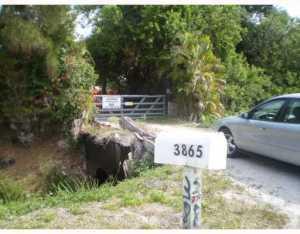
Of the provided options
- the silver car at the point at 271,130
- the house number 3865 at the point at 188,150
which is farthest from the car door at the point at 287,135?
the house number 3865 at the point at 188,150

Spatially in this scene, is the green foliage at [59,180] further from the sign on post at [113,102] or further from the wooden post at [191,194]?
the wooden post at [191,194]

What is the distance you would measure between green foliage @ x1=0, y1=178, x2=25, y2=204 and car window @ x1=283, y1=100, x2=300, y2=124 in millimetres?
4729

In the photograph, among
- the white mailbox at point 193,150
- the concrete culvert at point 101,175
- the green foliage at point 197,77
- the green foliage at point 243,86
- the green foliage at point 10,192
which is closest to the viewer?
the white mailbox at point 193,150

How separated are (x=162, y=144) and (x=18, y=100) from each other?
288 inches

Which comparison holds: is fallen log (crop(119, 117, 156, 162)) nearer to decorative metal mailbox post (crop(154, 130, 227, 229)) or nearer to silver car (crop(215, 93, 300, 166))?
silver car (crop(215, 93, 300, 166))

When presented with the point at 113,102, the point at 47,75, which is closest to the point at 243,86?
the point at 113,102

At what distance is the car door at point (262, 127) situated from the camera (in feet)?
19.3

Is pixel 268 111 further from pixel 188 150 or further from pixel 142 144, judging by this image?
pixel 188 150

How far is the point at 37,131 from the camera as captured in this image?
31.8ft

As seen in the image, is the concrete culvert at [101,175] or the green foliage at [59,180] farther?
A: the concrete culvert at [101,175]

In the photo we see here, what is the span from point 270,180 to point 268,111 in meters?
1.15

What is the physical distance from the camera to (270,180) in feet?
18.5

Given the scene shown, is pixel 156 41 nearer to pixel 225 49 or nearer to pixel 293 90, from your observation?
pixel 225 49
